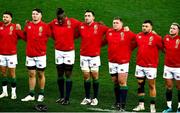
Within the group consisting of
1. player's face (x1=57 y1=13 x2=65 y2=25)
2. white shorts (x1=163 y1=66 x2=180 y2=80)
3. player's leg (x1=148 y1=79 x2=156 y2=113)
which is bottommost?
player's leg (x1=148 y1=79 x2=156 y2=113)

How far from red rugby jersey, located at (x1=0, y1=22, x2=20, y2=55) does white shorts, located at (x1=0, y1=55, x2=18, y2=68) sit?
119 millimetres

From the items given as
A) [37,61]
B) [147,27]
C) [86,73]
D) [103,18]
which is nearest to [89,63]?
[86,73]

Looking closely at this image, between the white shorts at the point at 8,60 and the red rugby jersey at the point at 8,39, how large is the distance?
119 mm

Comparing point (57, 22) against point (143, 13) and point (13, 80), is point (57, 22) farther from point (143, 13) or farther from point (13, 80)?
point (143, 13)

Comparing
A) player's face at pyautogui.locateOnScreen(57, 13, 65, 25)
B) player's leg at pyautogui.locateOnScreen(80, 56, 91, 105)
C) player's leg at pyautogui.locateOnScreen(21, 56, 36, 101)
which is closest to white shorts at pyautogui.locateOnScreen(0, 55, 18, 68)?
player's leg at pyautogui.locateOnScreen(21, 56, 36, 101)

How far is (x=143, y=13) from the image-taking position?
84.4 ft

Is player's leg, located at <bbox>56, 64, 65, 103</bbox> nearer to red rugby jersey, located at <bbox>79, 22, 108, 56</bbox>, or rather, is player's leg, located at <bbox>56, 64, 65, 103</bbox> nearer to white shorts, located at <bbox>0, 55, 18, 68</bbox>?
red rugby jersey, located at <bbox>79, 22, 108, 56</bbox>

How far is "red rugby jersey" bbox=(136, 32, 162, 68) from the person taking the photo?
14.5 metres

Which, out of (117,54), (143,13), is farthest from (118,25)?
(143,13)

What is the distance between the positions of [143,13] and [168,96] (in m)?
11.5

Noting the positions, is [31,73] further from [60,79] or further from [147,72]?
[147,72]

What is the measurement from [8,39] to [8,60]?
2.06 ft

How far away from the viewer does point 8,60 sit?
1547 centimetres

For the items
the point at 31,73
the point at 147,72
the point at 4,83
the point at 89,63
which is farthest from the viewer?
the point at 4,83
